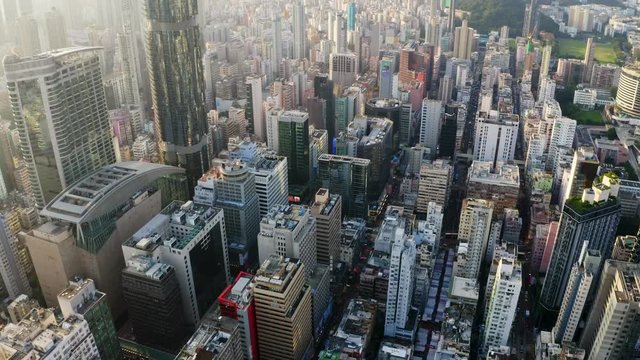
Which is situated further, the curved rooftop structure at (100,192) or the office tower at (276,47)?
the office tower at (276,47)

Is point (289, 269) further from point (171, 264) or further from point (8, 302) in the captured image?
point (8, 302)

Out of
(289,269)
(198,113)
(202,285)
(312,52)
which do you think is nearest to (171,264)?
(202,285)

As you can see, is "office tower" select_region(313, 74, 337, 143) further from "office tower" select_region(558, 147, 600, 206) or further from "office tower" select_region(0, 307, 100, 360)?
"office tower" select_region(0, 307, 100, 360)

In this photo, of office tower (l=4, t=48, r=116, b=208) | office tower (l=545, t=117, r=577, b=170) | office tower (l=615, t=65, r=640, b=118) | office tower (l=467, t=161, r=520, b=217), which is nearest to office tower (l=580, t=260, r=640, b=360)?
office tower (l=467, t=161, r=520, b=217)

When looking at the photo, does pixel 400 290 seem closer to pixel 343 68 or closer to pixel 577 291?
pixel 577 291

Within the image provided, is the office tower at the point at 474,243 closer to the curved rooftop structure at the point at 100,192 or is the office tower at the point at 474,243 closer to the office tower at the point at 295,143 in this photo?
the office tower at the point at 295,143

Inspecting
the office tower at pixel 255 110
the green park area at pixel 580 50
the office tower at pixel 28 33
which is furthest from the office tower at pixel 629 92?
the office tower at pixel 28 33
